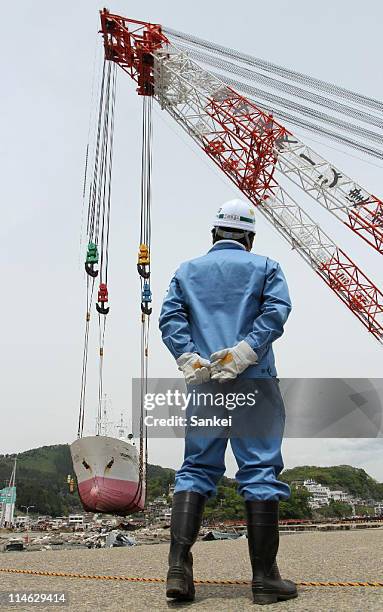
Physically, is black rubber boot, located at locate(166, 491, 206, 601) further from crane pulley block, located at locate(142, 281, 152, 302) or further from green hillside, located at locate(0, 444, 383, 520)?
green hillside, located at locate(0, 444, 383, 520)

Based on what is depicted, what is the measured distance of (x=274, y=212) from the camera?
23.0 meters

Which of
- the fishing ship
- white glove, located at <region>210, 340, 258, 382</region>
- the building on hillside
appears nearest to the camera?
white glove, located at <region>210, 340, 258, 382</region>

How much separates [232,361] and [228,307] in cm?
33

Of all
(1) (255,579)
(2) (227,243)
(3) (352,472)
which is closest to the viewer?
(1) (255,579)

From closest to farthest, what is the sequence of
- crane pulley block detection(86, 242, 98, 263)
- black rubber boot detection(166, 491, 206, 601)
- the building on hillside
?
black rubber boot detection(166, 491, 206, 601) < crane pulley block detection(86, 242, 98, 263) < the building on hillside

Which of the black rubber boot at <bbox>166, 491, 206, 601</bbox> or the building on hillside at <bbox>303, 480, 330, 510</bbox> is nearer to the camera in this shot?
the black rubber boot at <bbox>166, 491, 206, 601</bbox>

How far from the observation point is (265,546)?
2662 millimetres

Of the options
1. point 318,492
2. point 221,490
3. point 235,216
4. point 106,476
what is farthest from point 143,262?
point 318,492

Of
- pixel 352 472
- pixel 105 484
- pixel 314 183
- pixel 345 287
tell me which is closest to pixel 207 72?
pixel 314 183

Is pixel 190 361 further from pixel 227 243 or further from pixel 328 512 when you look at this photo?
pixel 328 512

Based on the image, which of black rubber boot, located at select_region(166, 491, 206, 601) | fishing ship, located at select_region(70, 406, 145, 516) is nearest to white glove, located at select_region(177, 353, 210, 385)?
black rubber boot, located at select_region(166, 491, 206, 601)

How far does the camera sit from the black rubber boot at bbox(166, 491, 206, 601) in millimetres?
2568

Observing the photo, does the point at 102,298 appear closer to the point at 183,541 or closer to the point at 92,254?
the point at 92,254

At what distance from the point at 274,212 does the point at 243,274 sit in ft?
67.0
